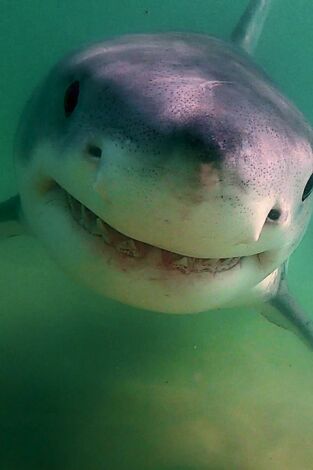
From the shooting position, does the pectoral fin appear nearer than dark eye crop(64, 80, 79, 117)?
No

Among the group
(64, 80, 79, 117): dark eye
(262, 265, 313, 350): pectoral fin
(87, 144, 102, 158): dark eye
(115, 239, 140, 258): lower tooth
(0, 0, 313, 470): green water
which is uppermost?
(87, 144, 102, 158): dark eye

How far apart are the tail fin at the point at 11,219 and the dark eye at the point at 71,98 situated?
4.32ft

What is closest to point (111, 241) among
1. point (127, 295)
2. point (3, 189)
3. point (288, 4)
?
point (127, 295)

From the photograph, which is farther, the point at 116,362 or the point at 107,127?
the point at 116,362

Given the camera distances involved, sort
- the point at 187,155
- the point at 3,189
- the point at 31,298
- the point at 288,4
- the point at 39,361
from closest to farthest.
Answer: the point at 187,155, the point at 39,361, the point at 31,298, the point at 3,189, the point at 288,4

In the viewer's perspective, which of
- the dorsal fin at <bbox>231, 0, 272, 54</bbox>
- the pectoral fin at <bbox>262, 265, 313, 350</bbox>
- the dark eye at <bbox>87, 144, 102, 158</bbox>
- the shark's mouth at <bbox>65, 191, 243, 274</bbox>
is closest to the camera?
the dark eye at <bbox>87, 144, 102, 158</bbox>

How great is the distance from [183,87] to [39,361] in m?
2.35

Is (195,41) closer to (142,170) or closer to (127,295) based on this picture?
(127,295)

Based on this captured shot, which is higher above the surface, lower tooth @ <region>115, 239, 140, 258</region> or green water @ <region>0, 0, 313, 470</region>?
lower tooth @ <region>115, 239, 140, 258</region>

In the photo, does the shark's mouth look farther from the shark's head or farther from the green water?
the green water

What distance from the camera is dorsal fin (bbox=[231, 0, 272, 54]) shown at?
5.45 metres

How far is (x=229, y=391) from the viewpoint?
3885mm

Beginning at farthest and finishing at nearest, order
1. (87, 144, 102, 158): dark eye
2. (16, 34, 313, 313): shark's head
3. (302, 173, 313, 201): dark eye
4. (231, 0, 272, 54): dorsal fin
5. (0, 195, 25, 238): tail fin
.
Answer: (231, 0, 272, 54): dorsal fin, (0, 195, 25, 238): tail fin, (302, 173, 313, 201): dark eye, (87, 144, 102, 158): dark eye, (16, 34, 313, 313): shark's head

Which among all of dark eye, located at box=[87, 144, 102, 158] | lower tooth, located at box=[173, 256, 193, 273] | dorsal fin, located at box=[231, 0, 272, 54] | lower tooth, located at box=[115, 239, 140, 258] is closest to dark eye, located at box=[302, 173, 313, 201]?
lower tooth, located at box=[173, 256, 193, 273]
